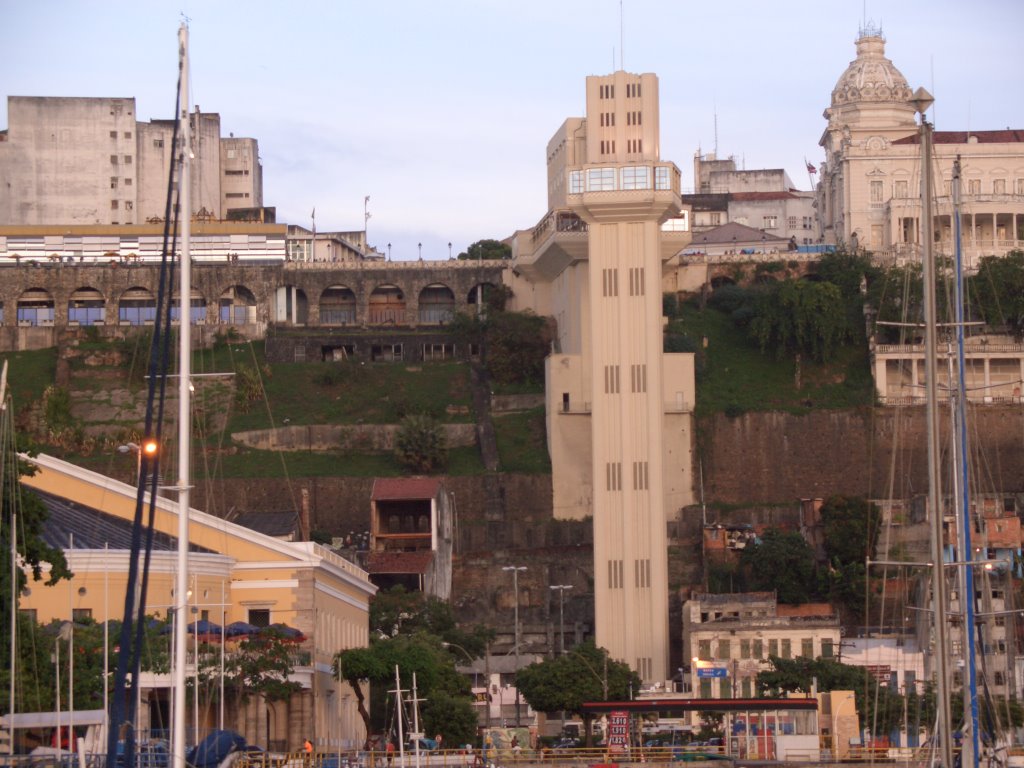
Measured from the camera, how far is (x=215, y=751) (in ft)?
156

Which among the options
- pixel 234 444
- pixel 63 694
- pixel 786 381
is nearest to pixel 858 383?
pixel 786 381

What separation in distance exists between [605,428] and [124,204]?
56.7m

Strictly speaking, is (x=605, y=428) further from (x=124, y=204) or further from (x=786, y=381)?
(x=124, y=204)

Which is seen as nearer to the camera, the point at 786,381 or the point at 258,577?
the point at 258,577

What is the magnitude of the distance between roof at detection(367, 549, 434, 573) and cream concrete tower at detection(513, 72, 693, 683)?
832cm

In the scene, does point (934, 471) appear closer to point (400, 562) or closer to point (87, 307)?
point (400, 562)

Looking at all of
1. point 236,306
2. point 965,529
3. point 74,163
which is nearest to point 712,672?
point 236,306

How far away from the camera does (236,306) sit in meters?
142

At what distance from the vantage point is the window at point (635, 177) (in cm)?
11175

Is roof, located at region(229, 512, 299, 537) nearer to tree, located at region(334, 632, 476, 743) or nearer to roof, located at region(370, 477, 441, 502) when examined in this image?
roof, located at region(370, 477, 441, 502)

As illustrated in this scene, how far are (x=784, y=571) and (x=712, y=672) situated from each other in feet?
34.3

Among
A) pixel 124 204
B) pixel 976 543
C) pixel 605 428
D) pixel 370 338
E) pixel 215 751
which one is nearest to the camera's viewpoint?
pixel 215 751

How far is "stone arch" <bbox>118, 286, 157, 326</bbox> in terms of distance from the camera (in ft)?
460

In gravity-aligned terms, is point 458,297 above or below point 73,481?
above
